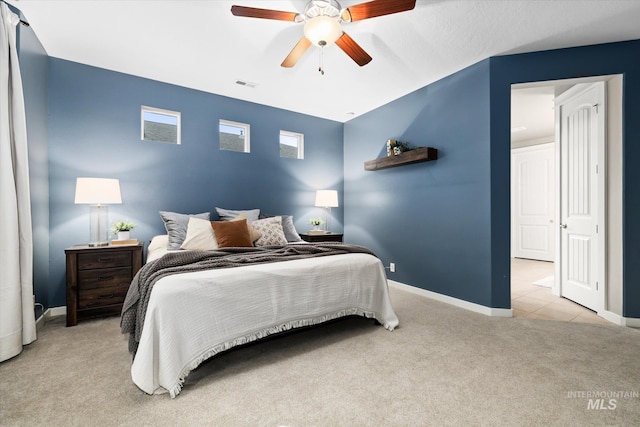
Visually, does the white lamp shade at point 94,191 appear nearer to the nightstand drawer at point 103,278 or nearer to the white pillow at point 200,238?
Result: the nightstand drawer at point 103,278

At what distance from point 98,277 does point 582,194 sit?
5369 mm

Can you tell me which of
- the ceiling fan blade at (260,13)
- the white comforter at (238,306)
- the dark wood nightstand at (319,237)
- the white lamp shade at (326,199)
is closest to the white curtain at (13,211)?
the white comforter at (238,306)

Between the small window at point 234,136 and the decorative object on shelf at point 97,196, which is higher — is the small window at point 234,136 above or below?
above

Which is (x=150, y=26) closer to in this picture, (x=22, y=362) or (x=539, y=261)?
(x=22, y=362)

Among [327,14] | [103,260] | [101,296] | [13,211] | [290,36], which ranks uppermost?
[290,36]

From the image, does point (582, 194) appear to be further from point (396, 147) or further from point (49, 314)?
point (49, 314)

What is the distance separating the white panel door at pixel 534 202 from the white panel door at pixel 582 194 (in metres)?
3.11

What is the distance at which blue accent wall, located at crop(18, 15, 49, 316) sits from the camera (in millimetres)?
2581

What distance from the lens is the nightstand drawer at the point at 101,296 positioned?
2803 millimetres

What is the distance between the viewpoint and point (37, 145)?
2.80 metres

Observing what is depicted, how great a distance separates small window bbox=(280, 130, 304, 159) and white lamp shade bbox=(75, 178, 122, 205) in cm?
248

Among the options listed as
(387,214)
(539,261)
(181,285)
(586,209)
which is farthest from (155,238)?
(539,261)

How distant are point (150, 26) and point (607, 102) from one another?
4556 mm

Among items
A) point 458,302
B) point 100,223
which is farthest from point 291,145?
point 458,302
